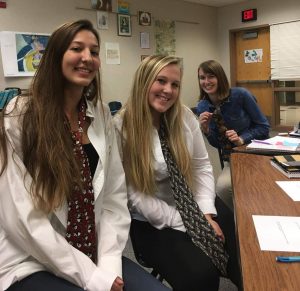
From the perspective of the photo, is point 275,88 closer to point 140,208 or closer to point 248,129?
point 248,129

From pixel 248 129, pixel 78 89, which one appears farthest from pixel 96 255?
pixel 248 129

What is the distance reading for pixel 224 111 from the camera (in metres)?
2.71

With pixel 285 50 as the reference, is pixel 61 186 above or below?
below

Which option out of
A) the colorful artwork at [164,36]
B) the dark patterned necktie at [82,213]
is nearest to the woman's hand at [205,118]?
the dark patterned necktie at [82,213]

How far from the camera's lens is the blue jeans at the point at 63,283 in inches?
43.1

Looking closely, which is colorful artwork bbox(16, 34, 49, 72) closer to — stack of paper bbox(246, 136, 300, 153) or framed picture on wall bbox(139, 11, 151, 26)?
framed picture on wall bbox(139, 11, 151, 26)

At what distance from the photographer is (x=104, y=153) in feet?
4.36

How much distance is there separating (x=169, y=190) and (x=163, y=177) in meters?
0.08

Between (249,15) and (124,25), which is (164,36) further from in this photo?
(249,15)

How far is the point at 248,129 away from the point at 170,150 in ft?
4.32

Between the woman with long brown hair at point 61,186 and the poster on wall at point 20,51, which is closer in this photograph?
the woman with long brown hair at point 61,186

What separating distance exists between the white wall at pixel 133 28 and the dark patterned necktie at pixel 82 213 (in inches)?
140

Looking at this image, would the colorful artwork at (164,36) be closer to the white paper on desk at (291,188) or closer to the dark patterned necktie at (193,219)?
the dark patterned necktie at (193,219)

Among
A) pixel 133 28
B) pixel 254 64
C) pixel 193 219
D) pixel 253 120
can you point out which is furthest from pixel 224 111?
pixel 254 64
